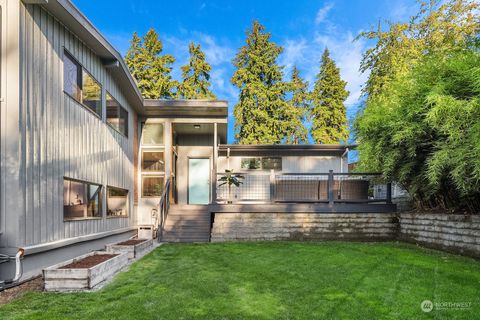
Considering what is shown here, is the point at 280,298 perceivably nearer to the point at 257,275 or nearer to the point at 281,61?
the point at 257,275

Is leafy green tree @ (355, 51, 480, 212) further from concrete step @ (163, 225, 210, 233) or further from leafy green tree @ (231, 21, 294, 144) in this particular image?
leafy green tree @ (231, 21, 294, 144)

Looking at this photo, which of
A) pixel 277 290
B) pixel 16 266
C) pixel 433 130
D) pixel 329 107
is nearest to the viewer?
pixel 277 290

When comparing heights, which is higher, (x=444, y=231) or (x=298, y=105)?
(x=298, y=105)

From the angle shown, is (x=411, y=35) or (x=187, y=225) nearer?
(x=187, y=225)

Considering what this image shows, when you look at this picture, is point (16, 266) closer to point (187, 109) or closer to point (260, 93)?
point (187, 109)

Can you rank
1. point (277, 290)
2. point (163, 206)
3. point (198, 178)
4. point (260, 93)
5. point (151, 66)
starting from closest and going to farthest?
point (277, 290) → point (163, 206) → point (198, 178) → point (260, 93) → point (151, 66)

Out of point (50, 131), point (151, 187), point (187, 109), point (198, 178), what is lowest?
point (151, 187)

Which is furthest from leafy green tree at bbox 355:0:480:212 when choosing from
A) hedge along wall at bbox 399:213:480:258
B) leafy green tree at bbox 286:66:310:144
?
leafy green tree at bbox 286:66:310:144

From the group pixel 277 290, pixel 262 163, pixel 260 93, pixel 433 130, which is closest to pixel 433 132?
pixel 433 130

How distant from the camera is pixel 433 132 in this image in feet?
18.5

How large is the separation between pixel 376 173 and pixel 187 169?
264 inches

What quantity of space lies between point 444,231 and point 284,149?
6.06m

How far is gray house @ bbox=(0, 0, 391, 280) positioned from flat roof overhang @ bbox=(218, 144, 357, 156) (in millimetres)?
48

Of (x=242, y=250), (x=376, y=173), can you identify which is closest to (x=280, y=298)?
(x=242, y=250)
